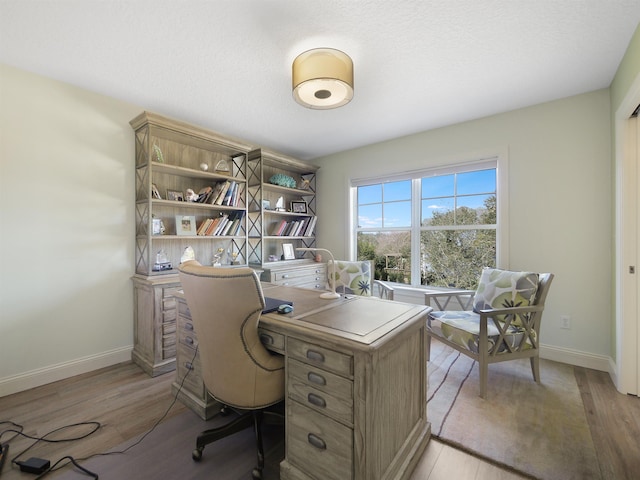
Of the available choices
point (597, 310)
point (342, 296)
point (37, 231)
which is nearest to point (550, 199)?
point (597, 310)

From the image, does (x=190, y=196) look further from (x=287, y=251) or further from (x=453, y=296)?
(x=453, y=296)

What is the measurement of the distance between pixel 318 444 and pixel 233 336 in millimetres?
580

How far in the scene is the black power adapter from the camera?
1337 mm

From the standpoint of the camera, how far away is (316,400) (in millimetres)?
1146

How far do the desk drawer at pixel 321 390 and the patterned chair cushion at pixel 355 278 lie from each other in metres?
1.91

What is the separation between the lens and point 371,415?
1051 millimetres

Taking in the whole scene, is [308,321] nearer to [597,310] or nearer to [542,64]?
[542,64]

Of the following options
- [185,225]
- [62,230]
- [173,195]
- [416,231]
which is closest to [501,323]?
[416,231]

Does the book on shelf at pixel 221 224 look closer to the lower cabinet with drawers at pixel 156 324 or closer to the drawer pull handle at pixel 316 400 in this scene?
the lower cabinet with drawers at pixel 156 324

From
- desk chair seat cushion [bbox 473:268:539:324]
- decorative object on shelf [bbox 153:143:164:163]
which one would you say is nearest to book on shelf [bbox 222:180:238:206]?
decorative object on shelf [bbox 153:143:164:163]

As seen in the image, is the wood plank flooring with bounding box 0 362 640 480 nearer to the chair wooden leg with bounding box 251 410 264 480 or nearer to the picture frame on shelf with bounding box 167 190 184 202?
the chair wooden leg with bounding box 251 410 264 480

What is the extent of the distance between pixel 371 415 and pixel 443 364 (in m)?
1.73

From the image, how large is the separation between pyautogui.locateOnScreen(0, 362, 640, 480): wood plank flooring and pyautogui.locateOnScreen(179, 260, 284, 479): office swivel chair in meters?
0.71

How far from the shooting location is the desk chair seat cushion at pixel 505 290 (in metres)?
2.13
